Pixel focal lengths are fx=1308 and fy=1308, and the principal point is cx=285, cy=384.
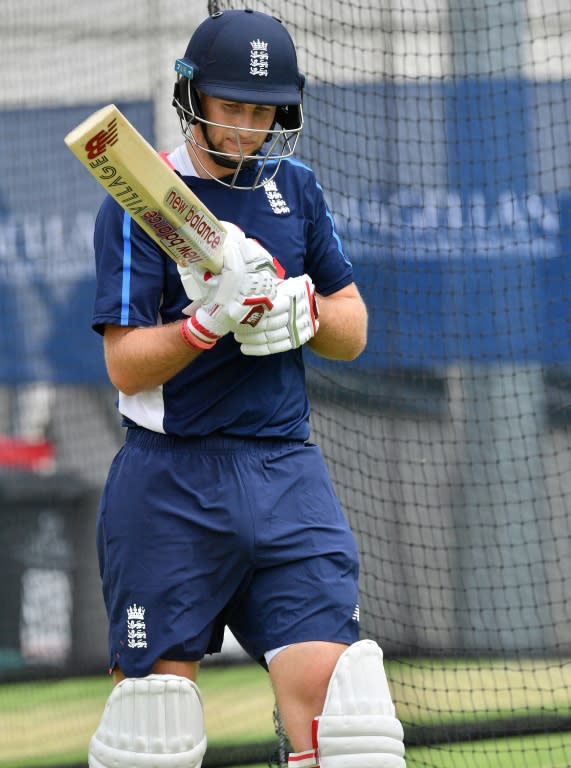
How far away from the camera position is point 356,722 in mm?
A: 2553

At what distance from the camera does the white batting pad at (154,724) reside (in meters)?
2.60

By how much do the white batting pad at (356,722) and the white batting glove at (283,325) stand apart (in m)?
0.62

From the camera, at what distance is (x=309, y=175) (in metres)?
2.87

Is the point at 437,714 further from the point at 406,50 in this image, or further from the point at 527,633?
the point at 406,50

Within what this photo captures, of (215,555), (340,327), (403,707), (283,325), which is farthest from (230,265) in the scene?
(403,707)

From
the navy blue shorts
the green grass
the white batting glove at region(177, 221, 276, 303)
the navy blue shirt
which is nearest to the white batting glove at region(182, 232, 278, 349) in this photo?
the white batting glove at region(177, 221, 276, 303)

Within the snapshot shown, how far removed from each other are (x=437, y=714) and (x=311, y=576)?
2.73 meters

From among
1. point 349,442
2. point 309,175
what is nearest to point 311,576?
point 309,175

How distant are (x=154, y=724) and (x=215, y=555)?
354 mm

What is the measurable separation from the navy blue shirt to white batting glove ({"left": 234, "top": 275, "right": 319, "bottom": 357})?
0.12 metres

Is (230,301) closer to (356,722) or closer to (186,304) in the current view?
(186,304)

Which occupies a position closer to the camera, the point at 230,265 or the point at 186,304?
the point at 230,265

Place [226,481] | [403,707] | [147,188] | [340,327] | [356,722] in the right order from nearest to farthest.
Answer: [147,188] → [356,722] → [226,481] → [340,327] → [403,707]

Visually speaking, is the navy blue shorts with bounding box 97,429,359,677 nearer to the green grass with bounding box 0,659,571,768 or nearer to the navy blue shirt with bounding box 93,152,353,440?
the navy blue shirt with bounding box 93,152,353,440
